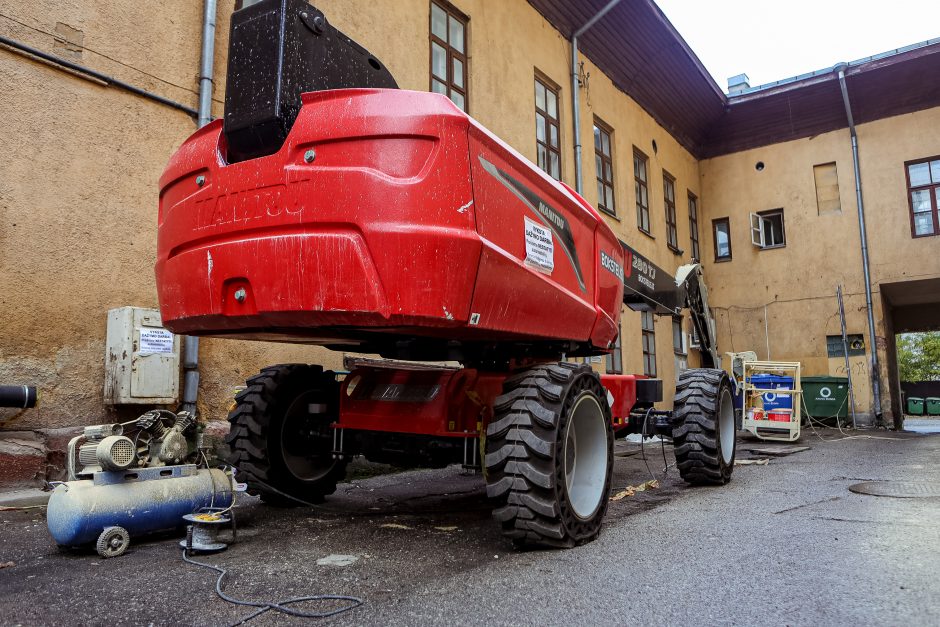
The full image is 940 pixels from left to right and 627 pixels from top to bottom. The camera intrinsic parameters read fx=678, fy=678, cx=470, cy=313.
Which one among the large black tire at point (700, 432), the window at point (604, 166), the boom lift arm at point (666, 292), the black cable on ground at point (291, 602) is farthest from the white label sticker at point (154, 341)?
the window at point (604, 166)

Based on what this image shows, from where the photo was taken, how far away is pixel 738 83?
19.8 metres

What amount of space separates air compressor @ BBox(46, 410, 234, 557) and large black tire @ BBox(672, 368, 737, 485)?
373cm

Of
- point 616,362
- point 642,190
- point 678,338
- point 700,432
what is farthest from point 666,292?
point 678,338

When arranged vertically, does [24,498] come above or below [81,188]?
below

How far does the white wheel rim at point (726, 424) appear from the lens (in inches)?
243

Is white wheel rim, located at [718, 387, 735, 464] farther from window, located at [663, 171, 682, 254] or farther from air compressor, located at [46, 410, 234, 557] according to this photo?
window, located at [663, 171, 682, 254]

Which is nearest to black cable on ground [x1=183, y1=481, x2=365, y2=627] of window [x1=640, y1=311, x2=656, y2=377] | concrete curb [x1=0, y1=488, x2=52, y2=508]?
concrete curb [x1=0, y1=488, x2=52, y2=508]

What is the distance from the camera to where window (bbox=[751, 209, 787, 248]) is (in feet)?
58.9

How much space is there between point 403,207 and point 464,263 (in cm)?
35

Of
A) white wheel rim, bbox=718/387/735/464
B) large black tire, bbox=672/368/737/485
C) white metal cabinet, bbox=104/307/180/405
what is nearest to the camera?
white metal cabinet, bbox=104/307/180/405

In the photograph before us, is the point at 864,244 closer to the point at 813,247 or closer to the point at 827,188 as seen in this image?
the point at 813,247

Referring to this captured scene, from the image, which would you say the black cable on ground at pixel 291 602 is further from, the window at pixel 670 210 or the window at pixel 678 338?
the window at pixel 670 210

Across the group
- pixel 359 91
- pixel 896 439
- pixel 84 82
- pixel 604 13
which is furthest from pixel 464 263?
pixel 896 439

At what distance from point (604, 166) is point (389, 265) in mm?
11751
